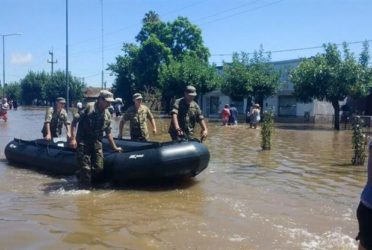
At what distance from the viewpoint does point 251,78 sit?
3562 cm

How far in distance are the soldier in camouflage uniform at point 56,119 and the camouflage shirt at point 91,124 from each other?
310cm

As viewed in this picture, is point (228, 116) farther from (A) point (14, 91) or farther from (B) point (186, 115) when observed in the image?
(A) point (14, 91)

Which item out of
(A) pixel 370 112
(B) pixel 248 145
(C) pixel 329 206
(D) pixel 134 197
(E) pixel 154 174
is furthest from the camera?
(B) pixel 248 145

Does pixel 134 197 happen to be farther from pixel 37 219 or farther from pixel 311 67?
pixel 311 67

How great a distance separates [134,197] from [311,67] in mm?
22597

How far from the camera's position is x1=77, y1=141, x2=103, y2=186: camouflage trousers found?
811 centimetres

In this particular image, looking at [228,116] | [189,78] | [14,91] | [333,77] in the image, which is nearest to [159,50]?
[189,78]

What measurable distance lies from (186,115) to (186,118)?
57 mm

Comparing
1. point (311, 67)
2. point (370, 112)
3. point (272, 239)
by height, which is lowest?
point (272, 239)

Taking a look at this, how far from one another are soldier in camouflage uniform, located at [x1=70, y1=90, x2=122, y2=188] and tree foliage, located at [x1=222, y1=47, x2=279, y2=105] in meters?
27.9

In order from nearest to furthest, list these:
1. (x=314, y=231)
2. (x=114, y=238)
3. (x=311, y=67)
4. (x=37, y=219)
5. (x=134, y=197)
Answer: (x=114, y=238)
(x=314, y=231)
(x=37, y=219)
(x=134, y=197)
(x=311, y=67)

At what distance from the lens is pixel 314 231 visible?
5.75 meters

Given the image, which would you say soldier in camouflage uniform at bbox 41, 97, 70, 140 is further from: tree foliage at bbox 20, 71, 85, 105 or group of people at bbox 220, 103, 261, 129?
tree foliage at bbox 20, 71, 85, 105

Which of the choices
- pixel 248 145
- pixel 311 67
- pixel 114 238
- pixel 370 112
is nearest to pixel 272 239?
pixel 114 238
